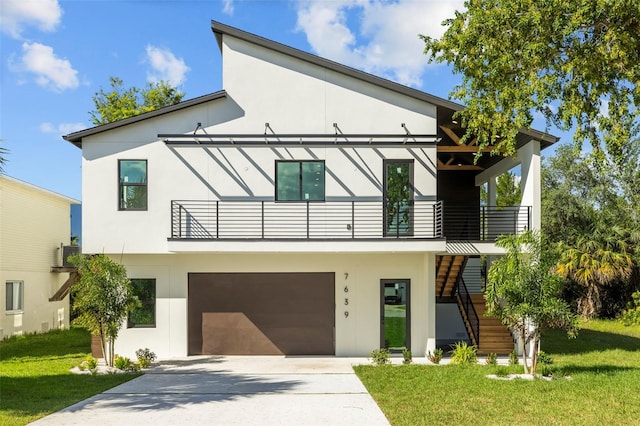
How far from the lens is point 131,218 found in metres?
17.2

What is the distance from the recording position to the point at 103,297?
1543 centimetres

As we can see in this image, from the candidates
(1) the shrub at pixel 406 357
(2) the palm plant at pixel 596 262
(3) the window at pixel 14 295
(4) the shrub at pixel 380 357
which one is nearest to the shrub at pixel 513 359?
(1) the shrub at pixel 406 357

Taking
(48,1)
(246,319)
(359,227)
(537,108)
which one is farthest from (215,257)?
(537,108)

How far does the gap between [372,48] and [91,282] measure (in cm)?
1007

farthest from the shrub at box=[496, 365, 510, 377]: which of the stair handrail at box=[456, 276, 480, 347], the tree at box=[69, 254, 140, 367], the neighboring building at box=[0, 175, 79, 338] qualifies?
the neighboring building at box=[0, 175, 79, 338]

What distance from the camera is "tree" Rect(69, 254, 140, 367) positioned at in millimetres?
15398

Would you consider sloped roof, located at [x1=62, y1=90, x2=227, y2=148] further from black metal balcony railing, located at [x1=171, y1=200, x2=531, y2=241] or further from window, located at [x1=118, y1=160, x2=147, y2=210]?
black metal balcony railing, located at [x1=171, y1=200, x2=531, y2=241]

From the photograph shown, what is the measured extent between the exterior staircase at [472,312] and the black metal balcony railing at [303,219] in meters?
2.21

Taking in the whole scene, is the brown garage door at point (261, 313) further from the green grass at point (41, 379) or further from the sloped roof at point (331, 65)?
the sloped roof at point (331, 65)

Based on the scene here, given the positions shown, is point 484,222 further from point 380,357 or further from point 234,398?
point 234,398

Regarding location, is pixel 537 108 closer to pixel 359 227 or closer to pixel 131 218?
pixel 359 227

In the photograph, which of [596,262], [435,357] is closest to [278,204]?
[435,357]

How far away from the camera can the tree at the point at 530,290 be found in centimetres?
1337

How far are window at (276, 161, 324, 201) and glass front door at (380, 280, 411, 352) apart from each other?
3.37 meters
